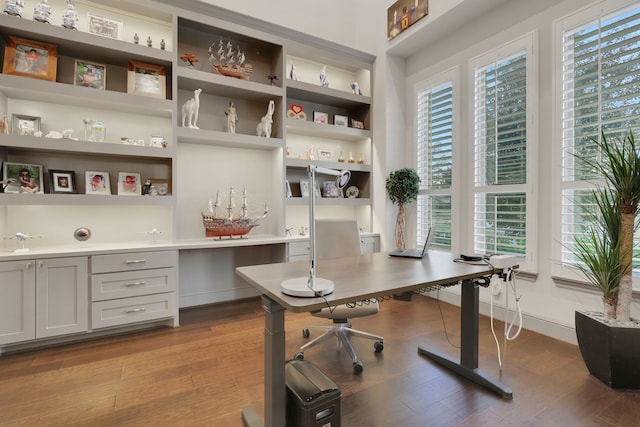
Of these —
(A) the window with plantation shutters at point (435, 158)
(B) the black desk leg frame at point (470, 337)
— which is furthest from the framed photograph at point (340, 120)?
(B) the black desk leg frame at point (470, 337)

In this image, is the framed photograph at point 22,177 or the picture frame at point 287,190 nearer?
Result: the framed photograph at point 22,177

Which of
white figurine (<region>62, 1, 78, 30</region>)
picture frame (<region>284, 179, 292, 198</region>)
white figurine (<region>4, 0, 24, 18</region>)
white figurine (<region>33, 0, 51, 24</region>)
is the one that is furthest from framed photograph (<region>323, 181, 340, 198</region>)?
white figurine (<region>4, 0, 24, 18</region>)

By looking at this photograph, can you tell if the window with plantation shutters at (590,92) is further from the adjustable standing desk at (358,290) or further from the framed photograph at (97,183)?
the framed photograph at (97,183)

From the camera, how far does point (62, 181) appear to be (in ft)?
8.56

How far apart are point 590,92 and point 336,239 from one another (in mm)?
2237

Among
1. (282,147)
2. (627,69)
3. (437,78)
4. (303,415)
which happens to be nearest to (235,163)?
(282,147)

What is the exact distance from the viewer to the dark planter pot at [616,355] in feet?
5.69

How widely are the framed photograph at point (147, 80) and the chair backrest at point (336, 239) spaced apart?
1989mm

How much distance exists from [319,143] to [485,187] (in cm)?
210

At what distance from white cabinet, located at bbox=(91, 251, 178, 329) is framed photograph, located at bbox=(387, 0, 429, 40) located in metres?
3.51

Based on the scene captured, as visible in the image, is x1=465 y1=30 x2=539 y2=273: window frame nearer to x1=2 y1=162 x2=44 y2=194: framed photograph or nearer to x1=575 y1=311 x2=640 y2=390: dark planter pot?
x1=575 y1=311 x2=640 y2=390: dark planter pot

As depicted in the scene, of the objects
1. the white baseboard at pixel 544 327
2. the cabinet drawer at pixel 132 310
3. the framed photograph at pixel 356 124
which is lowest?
the white baseboard at pixel 544 327

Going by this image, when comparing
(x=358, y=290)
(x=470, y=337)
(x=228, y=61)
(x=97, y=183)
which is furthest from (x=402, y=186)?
(x=97, y=183)

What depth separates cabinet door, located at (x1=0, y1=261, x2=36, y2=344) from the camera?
2.13m
